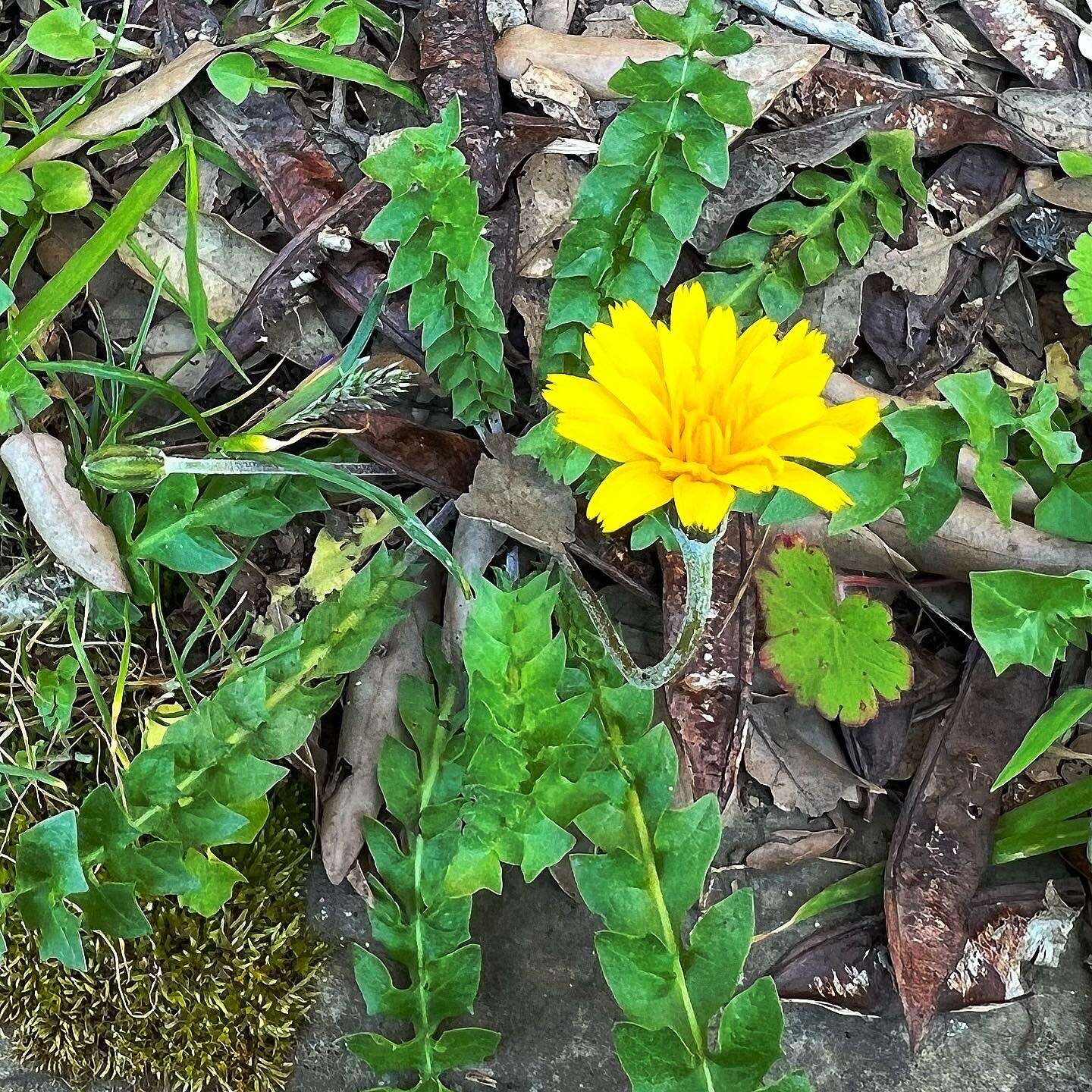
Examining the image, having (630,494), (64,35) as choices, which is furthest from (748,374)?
(64,35)

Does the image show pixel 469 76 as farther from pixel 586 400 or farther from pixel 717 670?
pixel 717 670

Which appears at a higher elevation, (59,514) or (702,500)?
(702,500)

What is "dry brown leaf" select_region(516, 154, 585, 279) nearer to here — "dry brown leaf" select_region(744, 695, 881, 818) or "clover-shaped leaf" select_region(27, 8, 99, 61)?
"clover-shaped leaf" select_region(27, 8, 99, 61)

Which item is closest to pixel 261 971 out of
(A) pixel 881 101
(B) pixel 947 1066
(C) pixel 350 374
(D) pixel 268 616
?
(D) pixel 268 616

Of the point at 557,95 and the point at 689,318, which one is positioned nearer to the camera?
the point at 689,318

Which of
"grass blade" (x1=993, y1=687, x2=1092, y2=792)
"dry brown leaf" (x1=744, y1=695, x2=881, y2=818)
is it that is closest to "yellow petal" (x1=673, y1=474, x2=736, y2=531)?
"dry brown leaf" (x1=744, y1=695, x2=881, y2=818)

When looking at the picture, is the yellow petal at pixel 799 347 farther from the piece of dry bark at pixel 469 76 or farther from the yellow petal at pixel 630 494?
the piece of dry bark at pixel 469 76

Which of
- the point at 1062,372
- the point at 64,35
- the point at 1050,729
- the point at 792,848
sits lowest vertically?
the point at 792,848
